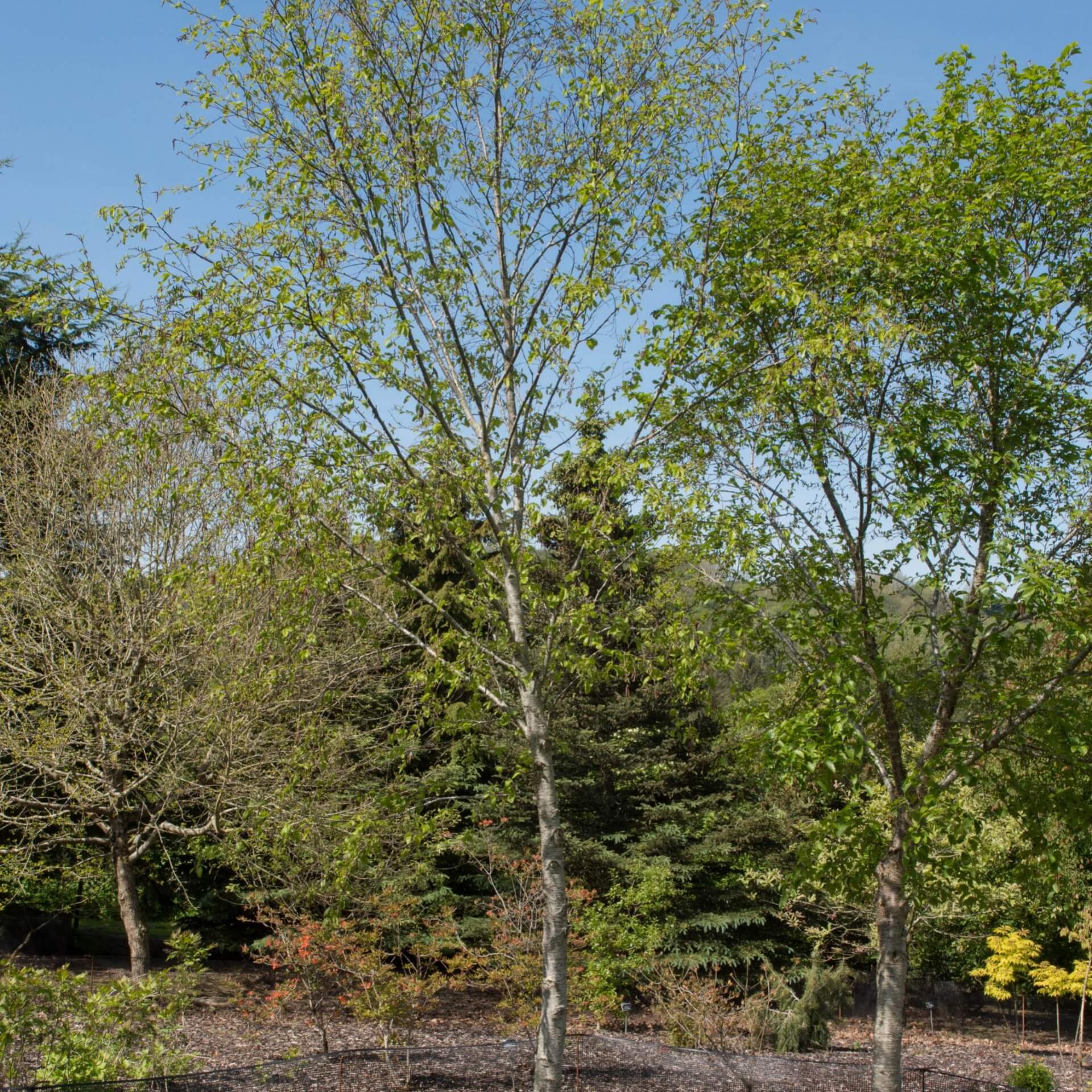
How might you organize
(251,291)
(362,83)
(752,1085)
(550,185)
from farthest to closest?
(752,1085) < (550,185) < (362,83) < (251,291)

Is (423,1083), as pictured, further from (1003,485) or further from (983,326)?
(983,326)

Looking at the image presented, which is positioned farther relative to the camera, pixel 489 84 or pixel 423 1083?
pixel 423 1083

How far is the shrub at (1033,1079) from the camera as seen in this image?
29.7 ft

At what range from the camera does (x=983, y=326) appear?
6.57 meters

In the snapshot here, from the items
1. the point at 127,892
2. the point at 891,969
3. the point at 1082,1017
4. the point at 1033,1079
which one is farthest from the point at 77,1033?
the point at 1082,1017

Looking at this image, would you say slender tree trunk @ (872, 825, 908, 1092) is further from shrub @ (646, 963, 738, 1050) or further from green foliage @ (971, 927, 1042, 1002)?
green foliage @ (971, 927, 1042, 1002)

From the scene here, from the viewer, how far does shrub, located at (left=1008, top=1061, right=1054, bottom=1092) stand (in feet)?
29.7

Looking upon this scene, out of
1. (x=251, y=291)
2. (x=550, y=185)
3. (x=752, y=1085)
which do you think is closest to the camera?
(x=251, y=291)

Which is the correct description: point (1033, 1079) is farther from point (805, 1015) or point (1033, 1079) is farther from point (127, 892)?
point (127, 892)

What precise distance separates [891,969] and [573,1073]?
3.92m

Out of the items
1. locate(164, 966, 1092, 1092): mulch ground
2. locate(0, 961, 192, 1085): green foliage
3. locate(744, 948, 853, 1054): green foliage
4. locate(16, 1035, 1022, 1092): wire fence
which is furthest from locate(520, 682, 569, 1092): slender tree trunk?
locate(744, 948, 853, 1054): green foliage

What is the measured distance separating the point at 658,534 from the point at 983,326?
2.78 m

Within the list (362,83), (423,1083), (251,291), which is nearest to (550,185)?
(362,83)

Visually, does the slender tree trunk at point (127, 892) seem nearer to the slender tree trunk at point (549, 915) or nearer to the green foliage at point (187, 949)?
the green foliage at point (187, 949)
